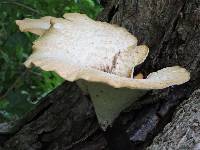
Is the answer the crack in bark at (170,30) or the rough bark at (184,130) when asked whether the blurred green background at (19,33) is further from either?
the rough bark at (184,130)

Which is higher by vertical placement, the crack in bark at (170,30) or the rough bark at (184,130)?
the crack in bark at (170,30)

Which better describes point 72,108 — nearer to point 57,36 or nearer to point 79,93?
point 79,93

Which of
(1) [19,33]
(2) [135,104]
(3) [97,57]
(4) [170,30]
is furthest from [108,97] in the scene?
(1) [19,33]

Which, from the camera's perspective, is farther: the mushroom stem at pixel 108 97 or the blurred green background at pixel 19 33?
the blurred green background at pixel 19 33

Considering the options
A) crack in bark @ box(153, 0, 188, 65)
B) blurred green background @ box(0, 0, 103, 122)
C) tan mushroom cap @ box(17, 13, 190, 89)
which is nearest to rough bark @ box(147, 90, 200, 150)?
tan mushroom cap @ box(17, 13, 190, 89)

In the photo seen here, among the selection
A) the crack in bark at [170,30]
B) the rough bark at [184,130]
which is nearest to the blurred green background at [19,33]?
the crack in bark at [170,30]
